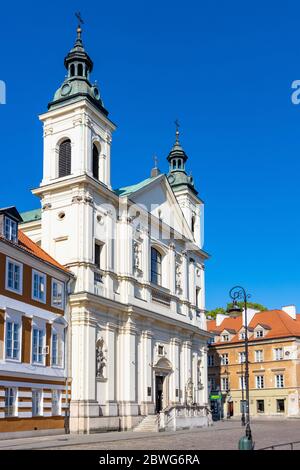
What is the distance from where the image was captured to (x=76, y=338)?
3912 centimetres

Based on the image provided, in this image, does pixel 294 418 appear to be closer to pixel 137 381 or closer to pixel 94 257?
pixel 137 381

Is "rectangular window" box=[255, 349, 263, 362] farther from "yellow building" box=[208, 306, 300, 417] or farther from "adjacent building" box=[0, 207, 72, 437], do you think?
"adjacent building" box=[0, 207, 72, 437]

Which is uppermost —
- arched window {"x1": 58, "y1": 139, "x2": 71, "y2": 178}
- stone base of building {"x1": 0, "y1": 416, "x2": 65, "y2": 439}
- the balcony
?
arched window {"x1": 58, "y1": 139, "x2": 71, "y2": 178}

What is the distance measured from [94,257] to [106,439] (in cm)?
1315

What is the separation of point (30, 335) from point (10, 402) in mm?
3759

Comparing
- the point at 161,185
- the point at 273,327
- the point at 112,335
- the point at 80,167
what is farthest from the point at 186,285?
the point at 273,327

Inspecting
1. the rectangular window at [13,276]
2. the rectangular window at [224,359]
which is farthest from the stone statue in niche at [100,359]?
the rectangular window at [224,359]

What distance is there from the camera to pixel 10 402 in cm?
3225

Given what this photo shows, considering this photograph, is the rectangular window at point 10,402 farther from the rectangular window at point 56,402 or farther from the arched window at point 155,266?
the arched window at point 155,266

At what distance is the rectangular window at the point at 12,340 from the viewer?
32.2 m

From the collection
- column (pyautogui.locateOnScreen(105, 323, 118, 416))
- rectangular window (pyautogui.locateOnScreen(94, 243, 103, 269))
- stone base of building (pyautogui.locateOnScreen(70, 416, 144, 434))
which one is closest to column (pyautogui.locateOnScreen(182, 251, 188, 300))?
column (pyautogui.locateOnScreen(105, 323, 118, 416))

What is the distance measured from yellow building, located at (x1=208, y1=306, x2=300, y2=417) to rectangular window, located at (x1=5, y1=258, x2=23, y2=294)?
38.1 m

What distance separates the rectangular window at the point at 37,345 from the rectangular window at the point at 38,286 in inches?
71.8

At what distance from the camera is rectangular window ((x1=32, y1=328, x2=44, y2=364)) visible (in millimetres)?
34719
